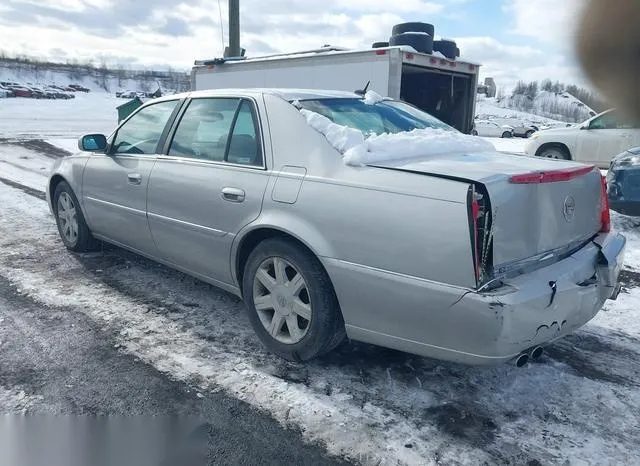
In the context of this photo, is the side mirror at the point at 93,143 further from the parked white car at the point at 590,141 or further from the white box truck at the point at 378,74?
the parked white car at the point at 590,141

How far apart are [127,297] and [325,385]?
1.93 metres

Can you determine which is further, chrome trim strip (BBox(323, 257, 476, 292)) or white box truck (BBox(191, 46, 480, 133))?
white box truck (BBox(191, 46, 480, 133))

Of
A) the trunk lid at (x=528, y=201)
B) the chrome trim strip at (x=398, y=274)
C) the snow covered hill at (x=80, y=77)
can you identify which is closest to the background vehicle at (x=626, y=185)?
the trunk lid at (x=528, y=201)

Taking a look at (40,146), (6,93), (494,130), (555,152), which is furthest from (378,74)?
(6,93)

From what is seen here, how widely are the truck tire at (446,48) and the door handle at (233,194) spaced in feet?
23.5

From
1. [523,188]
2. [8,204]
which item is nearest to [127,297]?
[523,188]

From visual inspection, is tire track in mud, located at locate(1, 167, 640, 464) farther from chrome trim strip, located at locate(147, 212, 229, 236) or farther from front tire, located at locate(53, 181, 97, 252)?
front tire, located at locate(53, 181, 97, 252)

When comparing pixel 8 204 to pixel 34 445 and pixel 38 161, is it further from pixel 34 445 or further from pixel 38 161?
pixel 34 445

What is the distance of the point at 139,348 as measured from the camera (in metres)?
3.25

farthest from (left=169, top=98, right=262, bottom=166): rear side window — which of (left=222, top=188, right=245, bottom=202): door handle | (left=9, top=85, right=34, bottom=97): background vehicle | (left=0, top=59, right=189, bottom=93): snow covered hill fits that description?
(left=0, top=59, right=189, bottom=93): snow covered hill

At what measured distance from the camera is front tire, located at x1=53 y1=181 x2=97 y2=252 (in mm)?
4934

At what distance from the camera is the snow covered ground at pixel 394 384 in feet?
7.91

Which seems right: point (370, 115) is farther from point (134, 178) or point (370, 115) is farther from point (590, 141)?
point (590, 141)

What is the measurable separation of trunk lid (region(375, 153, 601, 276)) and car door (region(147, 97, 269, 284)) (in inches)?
35.4
